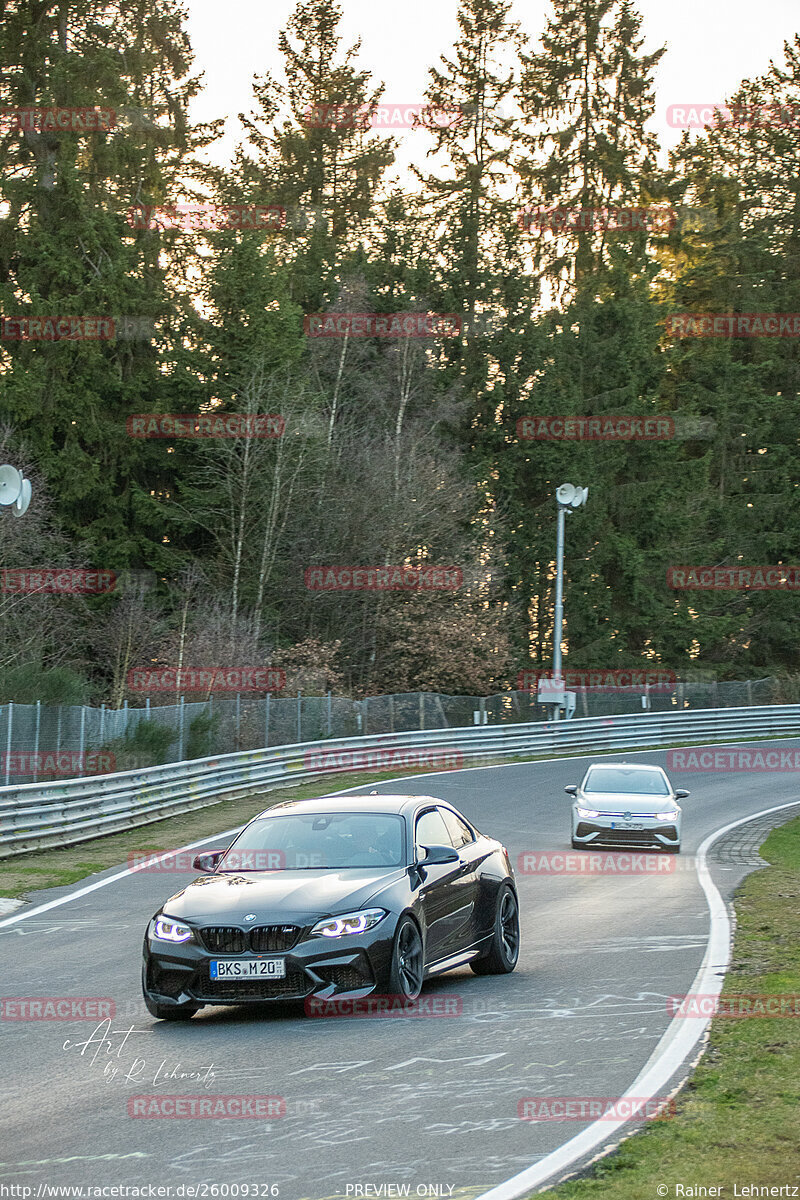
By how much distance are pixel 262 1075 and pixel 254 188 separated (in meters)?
52.7

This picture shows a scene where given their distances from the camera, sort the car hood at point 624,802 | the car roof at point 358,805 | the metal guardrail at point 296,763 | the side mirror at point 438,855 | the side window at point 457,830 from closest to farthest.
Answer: the side mirror at point 438,855
the car roof at point 358,805
the side window at point 457,830
the metal guardrail at point 296,763
the car hood at point 624,802

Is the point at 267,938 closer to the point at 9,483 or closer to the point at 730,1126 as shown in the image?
the point at 730,1126

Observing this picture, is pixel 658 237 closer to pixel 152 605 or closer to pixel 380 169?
pixel 380 169

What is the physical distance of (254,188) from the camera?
2256 inches

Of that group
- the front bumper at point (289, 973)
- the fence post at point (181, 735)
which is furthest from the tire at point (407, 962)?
the fence post at point (181, 735)

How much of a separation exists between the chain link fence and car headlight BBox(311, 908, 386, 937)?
1391 cm

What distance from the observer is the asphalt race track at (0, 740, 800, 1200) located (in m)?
6.28

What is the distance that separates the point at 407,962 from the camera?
33.3ft

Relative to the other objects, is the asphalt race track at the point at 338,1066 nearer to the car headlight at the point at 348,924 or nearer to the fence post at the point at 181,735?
the car headlight at the point at 348,924

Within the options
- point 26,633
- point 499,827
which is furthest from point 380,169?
point 499,827

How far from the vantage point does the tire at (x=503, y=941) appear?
11.7 m

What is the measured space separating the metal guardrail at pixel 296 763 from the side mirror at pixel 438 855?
11.6 metres

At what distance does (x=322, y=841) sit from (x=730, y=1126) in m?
4.80

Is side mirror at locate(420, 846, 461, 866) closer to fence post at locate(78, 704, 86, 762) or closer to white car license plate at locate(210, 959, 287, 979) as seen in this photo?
white car license plate at locate(210, 959, 287, 979)
